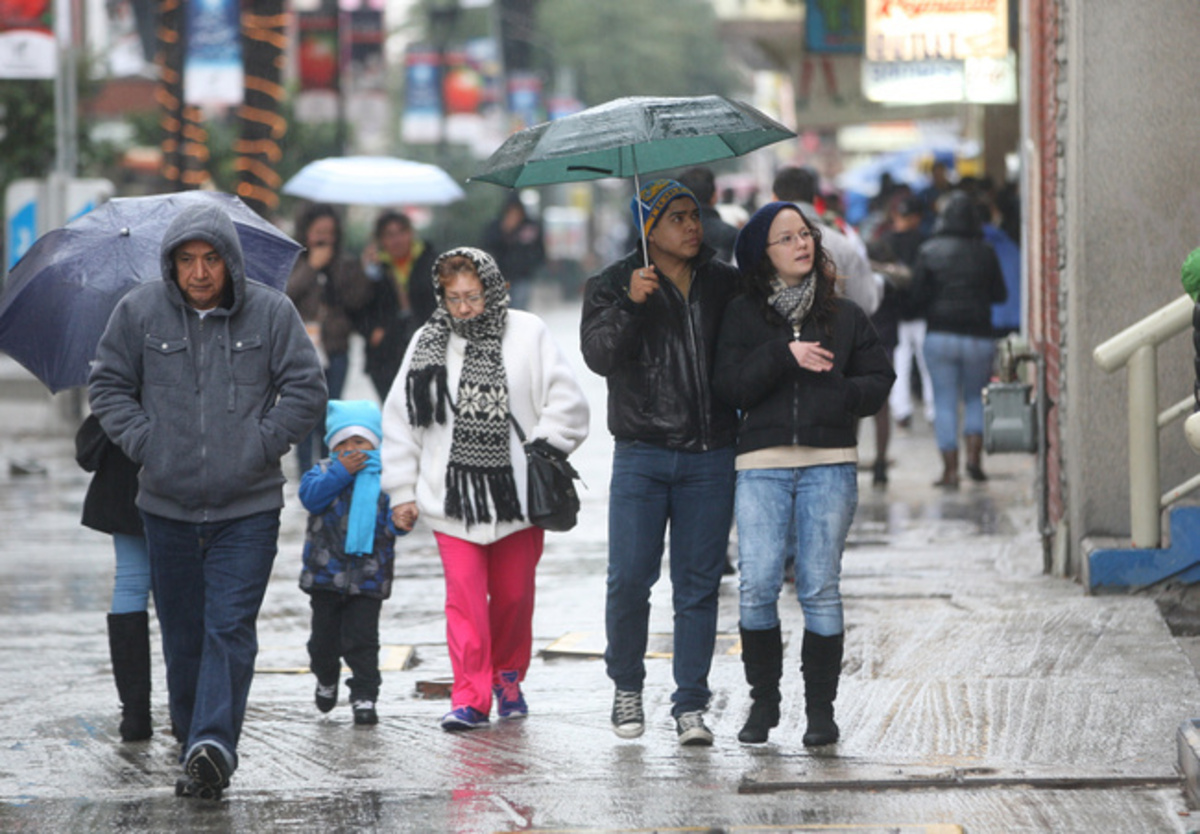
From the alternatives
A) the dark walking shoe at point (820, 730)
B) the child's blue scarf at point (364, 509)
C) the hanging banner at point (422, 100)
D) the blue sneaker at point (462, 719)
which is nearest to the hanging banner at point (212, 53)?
the child's blue scarf at point (364, 509)

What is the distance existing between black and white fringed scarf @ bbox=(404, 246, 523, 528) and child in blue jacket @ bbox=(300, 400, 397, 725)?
405 millimetres

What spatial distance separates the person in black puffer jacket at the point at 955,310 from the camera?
14.1 meters

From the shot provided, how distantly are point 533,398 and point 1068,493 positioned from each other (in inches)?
138

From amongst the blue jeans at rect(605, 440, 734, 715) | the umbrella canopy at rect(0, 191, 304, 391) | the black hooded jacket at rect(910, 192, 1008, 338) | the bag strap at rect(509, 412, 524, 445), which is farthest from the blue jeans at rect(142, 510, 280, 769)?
the black hooded jacket at rect(910, 192, 1008, 338)

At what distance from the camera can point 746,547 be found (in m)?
6.88

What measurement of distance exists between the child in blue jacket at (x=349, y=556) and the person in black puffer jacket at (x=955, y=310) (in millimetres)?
7093

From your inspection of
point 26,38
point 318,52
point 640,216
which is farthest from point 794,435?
point 318,52

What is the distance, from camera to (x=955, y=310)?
14141mm

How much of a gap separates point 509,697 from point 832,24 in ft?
44.1

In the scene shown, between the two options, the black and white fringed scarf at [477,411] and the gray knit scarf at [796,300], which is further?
the black and white fringed scarf at [477,411]

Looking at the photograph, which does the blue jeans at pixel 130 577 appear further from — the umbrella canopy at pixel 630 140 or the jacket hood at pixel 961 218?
the jacket hood at pixel 961 218

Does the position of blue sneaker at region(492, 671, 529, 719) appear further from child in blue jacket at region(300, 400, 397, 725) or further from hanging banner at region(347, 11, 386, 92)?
hanging banner at region(347, 11, 386, 92)

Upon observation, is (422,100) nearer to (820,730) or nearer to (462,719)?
(462,719)

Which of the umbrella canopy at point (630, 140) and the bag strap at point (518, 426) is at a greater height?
the umbrella canopy at point (630, 140)
